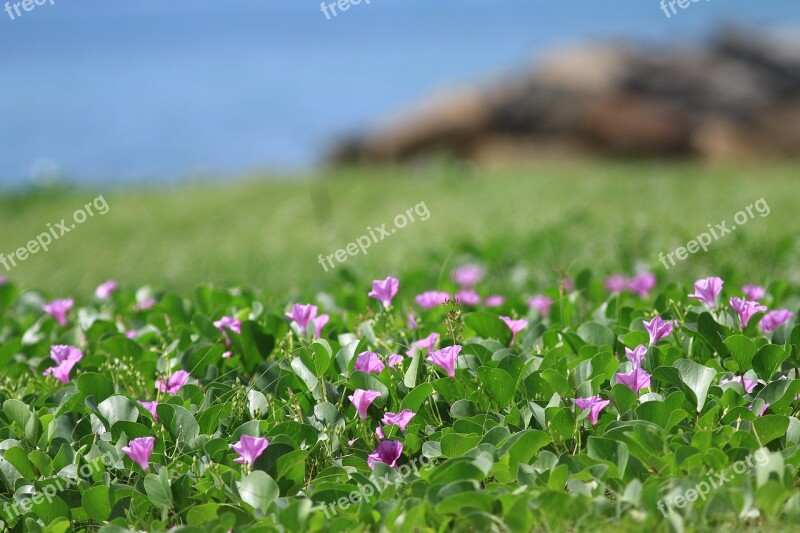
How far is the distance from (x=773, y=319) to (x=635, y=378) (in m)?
0.67

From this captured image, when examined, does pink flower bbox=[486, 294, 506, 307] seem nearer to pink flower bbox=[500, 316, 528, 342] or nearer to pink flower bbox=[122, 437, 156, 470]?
pink flower bbox=[500, 316, 528, 342]

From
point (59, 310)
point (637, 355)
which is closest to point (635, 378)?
point (637, 355)

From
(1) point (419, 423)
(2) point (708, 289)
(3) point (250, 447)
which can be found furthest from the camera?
(2) point (708, 289)

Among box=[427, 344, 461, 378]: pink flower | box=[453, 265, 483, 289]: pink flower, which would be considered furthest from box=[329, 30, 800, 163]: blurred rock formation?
box=[427, 344, 461, 378]: pink flower

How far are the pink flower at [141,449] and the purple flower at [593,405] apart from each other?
100 centimetres

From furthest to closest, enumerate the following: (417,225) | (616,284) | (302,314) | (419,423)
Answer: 1. (417,225)
2. (616,284)
3. (302,314)
4. (419,423)

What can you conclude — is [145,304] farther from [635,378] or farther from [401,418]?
[635,378]

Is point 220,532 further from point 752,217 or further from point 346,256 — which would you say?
point 752,217

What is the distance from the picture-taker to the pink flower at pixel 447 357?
2.42 meters

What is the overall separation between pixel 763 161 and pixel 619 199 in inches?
124

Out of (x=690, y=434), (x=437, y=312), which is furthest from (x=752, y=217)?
(x=690, y=434)

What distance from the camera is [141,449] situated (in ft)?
7.25

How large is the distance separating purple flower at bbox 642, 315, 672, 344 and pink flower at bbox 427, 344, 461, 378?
1.66 ft

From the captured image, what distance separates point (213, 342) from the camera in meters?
2.92
